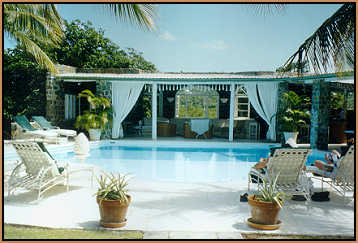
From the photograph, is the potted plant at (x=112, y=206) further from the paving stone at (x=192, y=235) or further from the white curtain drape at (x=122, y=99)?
the white curtain drape at (x=122, y=99)

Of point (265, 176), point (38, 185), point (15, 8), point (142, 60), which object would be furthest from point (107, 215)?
point (142, 60)

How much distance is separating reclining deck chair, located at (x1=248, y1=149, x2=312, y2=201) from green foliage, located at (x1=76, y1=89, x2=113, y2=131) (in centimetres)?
931

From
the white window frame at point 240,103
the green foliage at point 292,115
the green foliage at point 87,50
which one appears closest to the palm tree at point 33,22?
the green foliage at point 292,115

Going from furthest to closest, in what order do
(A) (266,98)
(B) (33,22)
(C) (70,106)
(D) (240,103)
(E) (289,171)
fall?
(D) (240,103) < (C) (70,106) < (A) (266,98) < (B) (33,22) < (E) (289,171)

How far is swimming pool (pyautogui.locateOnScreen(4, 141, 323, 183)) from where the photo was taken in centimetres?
839

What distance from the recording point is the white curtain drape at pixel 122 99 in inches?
552

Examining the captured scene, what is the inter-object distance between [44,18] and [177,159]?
6314mm

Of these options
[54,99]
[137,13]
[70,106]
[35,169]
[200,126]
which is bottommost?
[35,169]

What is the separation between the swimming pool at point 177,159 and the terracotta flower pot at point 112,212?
3415mm

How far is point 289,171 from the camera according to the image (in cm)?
535

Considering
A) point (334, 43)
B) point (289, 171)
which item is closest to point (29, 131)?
point (289, 171)

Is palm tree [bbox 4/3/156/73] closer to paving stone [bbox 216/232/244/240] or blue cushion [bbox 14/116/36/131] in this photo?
paving stone [bbox 216/232/244/240]

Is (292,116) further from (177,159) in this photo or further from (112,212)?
(112,212)

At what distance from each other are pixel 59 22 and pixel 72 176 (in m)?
3.22
